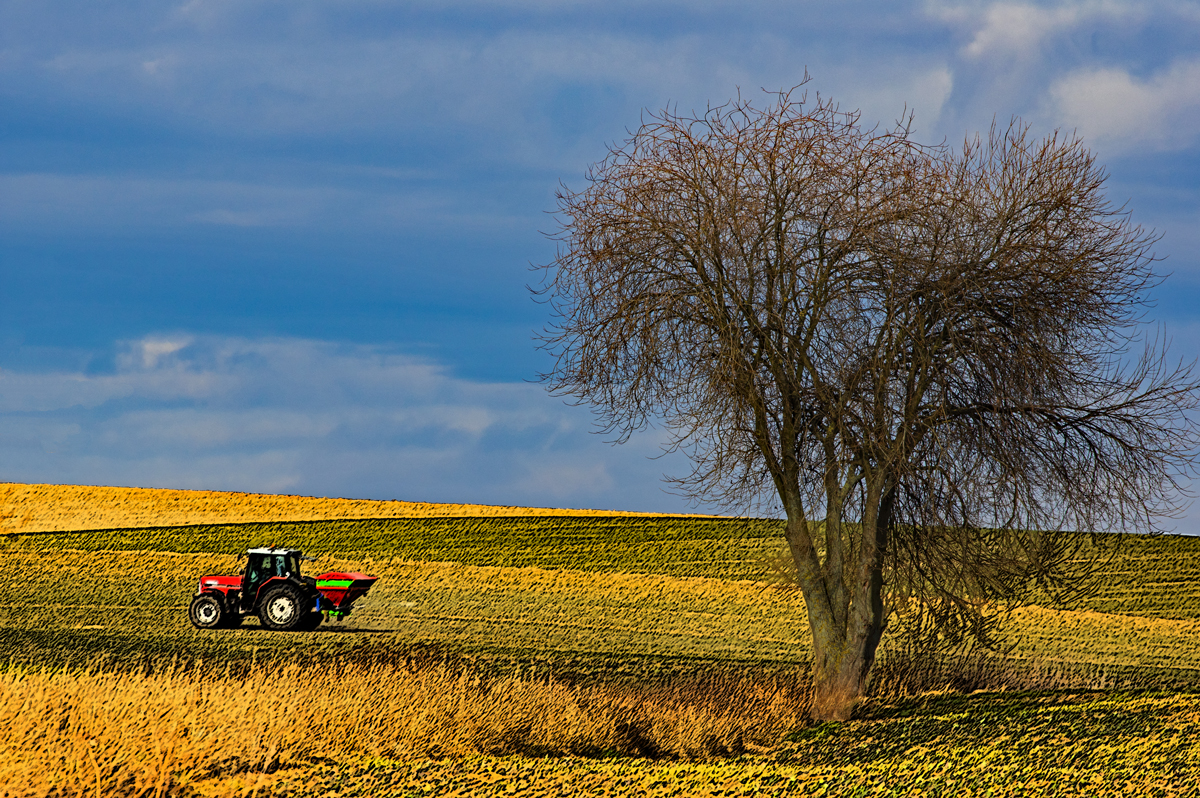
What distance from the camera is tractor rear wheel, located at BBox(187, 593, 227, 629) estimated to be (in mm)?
22188

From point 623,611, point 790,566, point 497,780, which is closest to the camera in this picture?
point 497,780

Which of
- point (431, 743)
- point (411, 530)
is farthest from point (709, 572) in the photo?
point (431, 743)

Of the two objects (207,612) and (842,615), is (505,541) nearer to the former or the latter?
Result: (207,612)

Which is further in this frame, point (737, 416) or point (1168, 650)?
point (1168, 650)

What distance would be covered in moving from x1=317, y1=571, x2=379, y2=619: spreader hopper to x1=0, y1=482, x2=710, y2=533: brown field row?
19.8 m

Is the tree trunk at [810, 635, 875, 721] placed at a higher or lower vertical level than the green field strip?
lower

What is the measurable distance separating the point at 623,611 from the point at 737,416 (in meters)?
14.9

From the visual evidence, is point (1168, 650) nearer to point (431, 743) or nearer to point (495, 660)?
point (495, 660)

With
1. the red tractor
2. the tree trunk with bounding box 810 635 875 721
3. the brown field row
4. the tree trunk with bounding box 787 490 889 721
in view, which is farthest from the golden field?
the brown field row

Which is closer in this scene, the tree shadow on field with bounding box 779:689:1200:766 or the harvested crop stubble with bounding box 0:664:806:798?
the harvested crop stubble with bounding box 0:664:806:798

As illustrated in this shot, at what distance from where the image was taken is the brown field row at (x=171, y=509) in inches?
1689

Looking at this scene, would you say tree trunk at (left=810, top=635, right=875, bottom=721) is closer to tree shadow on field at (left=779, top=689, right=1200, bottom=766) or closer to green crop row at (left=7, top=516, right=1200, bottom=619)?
tree shadow on field at (left=779, top=689, right=1200, bottom=766)

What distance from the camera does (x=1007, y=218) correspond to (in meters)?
14.2

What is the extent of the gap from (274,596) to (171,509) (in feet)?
86.8
